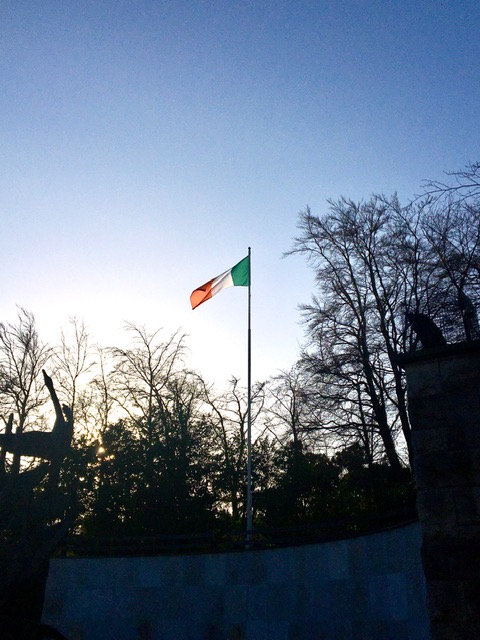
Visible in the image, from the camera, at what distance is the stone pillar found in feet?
19.8

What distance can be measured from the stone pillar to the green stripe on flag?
1317 cm

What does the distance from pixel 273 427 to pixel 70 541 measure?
12.8 metres

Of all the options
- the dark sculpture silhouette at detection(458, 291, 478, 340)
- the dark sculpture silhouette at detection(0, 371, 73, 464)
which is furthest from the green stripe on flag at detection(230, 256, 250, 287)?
the dark sculpture silhouette at detection(458, 291, 478, 340)

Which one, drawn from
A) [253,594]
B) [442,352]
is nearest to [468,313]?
Answer: [442,352]

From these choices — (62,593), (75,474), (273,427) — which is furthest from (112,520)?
(273,427)

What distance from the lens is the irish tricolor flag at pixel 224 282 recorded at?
19547 mm

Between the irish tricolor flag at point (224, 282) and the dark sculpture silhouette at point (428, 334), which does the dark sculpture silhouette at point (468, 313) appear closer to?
the dark sculpture silhouette at point (428, 334)

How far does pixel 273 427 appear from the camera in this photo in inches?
1043

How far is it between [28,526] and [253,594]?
545 centimetres

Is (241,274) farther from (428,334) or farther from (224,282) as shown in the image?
(428,334)

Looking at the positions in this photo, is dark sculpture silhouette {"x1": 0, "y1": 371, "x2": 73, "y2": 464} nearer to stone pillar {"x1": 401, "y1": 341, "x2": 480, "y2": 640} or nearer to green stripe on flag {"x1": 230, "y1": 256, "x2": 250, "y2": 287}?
green stripe on flag {"x1": 230, "y1": 256, "x2": 250, "y2": 287}

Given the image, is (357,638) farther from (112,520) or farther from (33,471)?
(112,520)

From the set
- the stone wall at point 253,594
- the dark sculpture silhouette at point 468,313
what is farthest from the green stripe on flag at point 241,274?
the stone wall at point 253,594

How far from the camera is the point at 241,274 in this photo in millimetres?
20219
